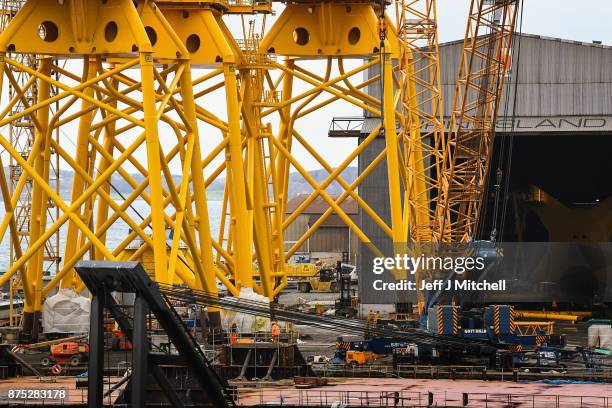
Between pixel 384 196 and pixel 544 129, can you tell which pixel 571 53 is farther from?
pixel 384 196

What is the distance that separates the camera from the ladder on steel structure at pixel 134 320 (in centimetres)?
4675

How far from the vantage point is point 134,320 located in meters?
47.0

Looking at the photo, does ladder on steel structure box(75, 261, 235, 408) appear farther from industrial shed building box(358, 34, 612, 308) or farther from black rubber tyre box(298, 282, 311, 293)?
black rubber tyre box(298, 282, 311, 293)

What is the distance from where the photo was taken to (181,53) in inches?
2611

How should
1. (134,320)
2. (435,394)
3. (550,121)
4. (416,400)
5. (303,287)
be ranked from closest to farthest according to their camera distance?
1. (134,320)
2. (416,400)
3. (435,394)
4. (550,121)
5. (303,287)

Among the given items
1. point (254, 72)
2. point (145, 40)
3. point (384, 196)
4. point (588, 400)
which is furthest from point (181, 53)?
point (384, 196)

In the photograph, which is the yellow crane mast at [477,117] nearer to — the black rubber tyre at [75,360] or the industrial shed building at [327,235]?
the black rubber tyre at [75,360]

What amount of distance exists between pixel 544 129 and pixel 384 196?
9.59 meters

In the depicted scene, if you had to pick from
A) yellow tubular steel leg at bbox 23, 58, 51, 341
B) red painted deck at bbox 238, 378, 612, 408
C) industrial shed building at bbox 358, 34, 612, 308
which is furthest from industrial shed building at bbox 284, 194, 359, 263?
red painted deck at bbox 238, 378, 612, 408

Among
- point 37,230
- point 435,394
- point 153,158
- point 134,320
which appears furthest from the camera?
point 37,230

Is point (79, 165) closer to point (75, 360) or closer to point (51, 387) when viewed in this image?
point (75, 360)

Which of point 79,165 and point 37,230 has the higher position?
point 79,165

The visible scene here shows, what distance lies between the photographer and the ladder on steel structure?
46750 mm

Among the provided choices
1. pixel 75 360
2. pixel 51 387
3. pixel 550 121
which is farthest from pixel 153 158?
pixel 550 121
